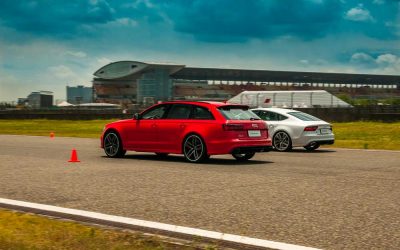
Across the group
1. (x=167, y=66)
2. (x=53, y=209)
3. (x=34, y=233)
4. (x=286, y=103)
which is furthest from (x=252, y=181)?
(x=167, y=66)

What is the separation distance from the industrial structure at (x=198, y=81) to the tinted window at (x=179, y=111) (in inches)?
5756

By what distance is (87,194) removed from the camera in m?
7.35

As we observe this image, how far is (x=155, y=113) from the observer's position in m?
13.6

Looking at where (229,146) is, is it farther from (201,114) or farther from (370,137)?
(370,137)

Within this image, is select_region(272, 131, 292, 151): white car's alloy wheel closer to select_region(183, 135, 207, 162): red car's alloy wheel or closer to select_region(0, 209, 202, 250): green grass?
select_region(183, 135, 207, 162): red car's alloy wheel

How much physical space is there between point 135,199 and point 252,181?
2.57 m

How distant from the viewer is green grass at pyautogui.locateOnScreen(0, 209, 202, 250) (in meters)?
4.39

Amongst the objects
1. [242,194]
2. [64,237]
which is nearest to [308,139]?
[242,194]

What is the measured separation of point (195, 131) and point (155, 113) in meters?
1.58

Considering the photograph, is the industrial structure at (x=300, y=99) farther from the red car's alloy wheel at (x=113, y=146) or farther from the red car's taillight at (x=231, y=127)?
the red car's taillight at (x=231, y=127)

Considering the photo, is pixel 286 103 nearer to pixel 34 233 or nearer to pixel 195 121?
pixel 195 121

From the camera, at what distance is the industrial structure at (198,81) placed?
545 feet

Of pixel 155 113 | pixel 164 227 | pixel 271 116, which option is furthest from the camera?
pixel 271 116

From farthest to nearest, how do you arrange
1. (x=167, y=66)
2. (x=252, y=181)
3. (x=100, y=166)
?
(x=167, y=66) → (x=100, y=166) → (x=252, y=181)
